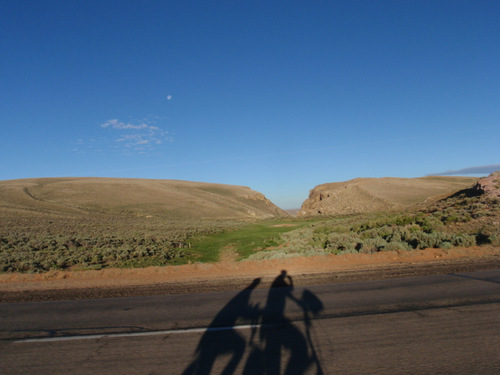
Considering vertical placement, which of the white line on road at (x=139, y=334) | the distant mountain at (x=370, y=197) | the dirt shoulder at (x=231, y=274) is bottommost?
the dirt shoulder at (x=231, y=274)

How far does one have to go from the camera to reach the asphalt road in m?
4.58

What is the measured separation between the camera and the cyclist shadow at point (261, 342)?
4531 mm

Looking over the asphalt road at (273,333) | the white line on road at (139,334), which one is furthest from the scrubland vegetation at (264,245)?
the white line on road at (139,334)

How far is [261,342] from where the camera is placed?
210 inches

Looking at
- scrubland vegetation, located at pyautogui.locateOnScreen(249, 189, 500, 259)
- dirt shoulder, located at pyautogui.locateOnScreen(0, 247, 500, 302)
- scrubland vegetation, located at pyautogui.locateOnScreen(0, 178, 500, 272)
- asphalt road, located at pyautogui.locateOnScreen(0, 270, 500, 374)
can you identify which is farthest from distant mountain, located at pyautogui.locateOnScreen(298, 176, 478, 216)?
asphalt road, located at pyautogui.locateOnScreen(0, 270, 500, 374)

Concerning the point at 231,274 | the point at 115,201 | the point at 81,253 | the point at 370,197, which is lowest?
the point at 231,274

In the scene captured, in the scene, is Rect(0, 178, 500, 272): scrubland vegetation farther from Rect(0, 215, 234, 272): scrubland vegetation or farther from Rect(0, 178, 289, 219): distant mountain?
Rect(0, 178, 289, 219): distant mountain

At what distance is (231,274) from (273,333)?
7.24 meters

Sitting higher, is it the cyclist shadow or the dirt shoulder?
the cyclist shadow

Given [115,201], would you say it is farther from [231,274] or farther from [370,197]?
[231,274]

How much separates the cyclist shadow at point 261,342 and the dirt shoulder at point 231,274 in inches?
113

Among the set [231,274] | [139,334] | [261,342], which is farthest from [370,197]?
[139,334]

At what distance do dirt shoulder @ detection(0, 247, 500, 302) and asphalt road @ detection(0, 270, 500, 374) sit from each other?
1.70 meters

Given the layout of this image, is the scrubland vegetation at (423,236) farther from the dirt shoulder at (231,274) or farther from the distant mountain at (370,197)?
the distant mountain at (370,197)
